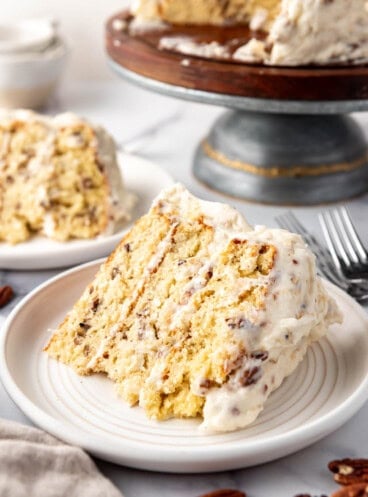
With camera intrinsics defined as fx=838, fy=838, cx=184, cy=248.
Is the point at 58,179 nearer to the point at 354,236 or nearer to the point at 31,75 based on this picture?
the point at 354,236

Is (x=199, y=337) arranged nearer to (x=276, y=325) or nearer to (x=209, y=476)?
(x=276, y=325)

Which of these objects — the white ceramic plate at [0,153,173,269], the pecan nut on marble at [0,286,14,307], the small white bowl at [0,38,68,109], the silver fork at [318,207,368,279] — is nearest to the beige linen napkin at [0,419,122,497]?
the pecan nut on marble at [0,286,14,307]

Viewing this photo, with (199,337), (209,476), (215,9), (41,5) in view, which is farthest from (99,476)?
(41,5)

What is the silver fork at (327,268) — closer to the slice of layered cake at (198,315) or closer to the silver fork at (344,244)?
the silver fork at (344,244)

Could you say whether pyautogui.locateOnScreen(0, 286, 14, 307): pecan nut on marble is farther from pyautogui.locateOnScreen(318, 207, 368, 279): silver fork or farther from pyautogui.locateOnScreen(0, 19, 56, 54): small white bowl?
pyautogui.locateOnScreen(0, 19, 56, 54): small white bowl

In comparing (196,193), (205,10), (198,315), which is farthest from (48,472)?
(205,10)

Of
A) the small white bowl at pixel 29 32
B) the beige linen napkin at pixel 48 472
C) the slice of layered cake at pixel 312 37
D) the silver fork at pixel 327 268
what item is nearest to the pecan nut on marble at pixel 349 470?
the beige linen napkin at pixel 48 472
